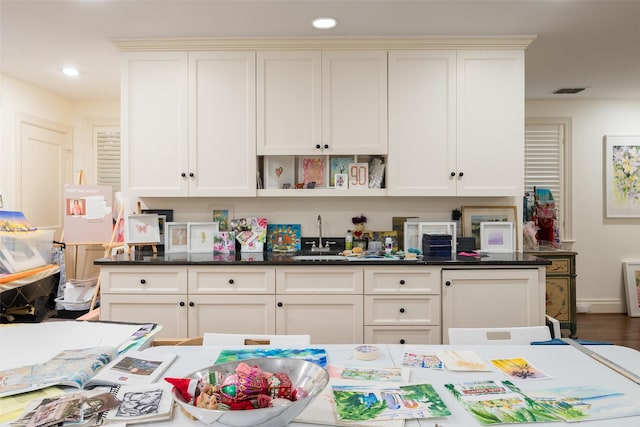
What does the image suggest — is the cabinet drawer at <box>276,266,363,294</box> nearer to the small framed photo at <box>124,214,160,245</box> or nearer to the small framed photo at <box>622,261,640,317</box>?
the small framed photo at <box>124,214,160,245</box>

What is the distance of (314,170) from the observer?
3.55 m

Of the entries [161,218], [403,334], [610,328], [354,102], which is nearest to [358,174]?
[354,102]

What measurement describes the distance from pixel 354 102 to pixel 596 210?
3.70 metres

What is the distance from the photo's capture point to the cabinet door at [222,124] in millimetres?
3291

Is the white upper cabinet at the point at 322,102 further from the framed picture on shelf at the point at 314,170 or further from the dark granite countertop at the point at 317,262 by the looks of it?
the dark granite countertop at the point at 317,262

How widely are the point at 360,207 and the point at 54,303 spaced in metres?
3.38

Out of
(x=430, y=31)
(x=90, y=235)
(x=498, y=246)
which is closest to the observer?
(x=430, y=31)

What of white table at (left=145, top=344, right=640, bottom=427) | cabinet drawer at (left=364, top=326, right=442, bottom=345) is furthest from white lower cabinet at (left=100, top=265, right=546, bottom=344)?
white table at (left=145, top=344, right=640, bottom=427)

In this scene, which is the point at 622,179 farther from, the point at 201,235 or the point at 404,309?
the point at 201,235

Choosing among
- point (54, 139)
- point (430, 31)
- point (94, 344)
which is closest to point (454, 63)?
point (430, 31)

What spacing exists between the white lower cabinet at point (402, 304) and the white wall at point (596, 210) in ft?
10.7

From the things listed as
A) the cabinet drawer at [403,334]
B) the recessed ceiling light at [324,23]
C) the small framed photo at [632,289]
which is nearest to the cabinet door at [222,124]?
the recessed ceiling light at [324,23]

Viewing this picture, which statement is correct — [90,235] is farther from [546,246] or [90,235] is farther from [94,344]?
[546,246]

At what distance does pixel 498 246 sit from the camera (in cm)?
345
